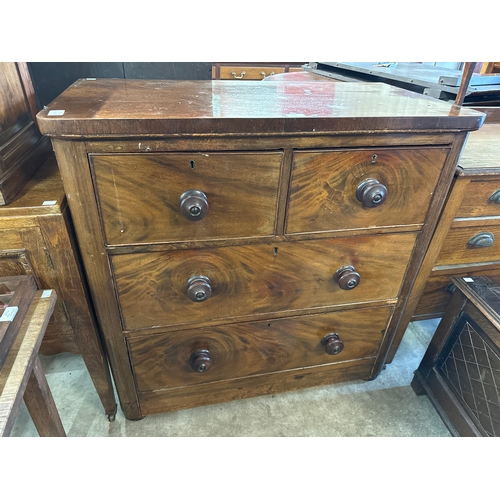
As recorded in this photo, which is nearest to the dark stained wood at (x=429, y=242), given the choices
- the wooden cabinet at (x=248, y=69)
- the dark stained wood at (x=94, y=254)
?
the dark stained wood at (x=94, y=254)

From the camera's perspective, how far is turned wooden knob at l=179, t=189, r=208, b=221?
2.40ft

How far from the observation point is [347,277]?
94cm

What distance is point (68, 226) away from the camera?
80cm

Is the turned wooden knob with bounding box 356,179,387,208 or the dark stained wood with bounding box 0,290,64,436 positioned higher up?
the turned wooden knob with bounding box 356,179,387,208

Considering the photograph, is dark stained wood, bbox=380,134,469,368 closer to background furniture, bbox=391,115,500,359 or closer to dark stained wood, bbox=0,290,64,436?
background furniture, bbox=391,115,500,359

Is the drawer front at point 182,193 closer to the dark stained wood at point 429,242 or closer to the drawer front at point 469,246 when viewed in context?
the dark stained wood at point 429,242

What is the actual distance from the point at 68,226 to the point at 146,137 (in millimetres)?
288

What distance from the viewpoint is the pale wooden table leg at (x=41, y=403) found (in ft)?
2.47

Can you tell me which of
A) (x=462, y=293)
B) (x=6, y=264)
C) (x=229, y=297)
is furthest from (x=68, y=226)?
(x=462, y=293)

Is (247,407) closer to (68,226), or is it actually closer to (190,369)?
(190,369)

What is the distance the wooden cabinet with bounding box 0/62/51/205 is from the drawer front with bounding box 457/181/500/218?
1.14 metres

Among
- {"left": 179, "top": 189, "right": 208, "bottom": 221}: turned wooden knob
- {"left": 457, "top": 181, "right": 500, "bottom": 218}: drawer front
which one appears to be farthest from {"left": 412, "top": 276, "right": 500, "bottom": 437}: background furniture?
{"left": 179, "top": 189, "right": 208, "bottom": 221}: turned wooden knob

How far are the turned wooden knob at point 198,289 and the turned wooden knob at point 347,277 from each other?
1.11 ft

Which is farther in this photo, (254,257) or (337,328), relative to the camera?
(337,328)
